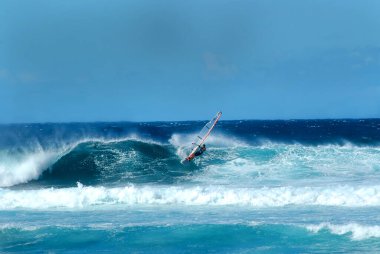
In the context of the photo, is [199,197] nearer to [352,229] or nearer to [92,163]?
[352,229]

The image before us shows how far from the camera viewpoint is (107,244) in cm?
1205

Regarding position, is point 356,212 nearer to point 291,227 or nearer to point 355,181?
point 291,227

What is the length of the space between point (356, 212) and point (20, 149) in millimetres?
18090

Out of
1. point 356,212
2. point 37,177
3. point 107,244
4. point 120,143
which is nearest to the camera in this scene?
point 107,244

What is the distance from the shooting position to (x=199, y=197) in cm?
1708

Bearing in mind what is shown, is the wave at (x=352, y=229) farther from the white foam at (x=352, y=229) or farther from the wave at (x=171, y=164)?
the wave at (x=171, y=164)

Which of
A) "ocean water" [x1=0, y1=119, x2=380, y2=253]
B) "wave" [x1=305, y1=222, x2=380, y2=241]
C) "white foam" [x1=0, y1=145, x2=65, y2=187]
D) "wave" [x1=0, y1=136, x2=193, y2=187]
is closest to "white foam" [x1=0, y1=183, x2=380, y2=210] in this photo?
"ocean water" [x1=0, y1=119, x2=380, y2=253]

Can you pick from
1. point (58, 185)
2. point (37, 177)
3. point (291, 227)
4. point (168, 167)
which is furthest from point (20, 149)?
point (291, 227)

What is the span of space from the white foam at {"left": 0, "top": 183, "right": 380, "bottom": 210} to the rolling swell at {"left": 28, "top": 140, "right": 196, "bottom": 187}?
503cm

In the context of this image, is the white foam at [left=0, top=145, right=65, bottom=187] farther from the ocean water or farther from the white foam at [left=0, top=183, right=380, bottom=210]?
the white foam at [left=0, top=183, right=380, bottom=210]

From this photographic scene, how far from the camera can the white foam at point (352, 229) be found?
39.1ft

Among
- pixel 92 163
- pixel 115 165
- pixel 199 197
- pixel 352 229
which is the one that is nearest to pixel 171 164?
pixel 115 165

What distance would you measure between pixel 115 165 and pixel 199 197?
32.0ft

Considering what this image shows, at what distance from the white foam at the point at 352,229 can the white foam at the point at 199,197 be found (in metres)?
3.42
